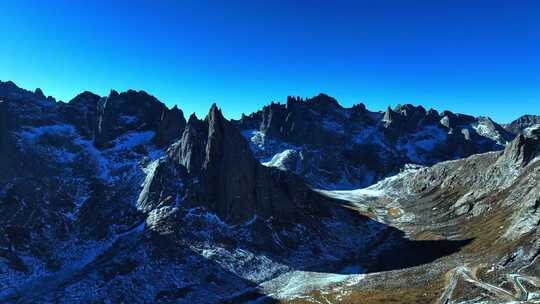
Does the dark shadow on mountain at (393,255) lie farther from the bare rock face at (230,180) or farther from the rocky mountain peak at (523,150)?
the rocky mountain peak at (523,150)

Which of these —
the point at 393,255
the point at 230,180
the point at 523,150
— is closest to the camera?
the point at 393,255

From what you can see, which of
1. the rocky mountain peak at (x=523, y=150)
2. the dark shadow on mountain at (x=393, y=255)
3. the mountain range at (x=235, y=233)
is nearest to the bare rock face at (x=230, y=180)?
the mountain range at (x=235, y=233)

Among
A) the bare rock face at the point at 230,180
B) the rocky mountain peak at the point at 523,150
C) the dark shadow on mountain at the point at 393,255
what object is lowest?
the dark shadow on mountain at the point at 393,255

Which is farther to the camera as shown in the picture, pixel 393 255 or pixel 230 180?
pixel 230 180

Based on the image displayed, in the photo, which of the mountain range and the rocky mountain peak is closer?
the mountain range

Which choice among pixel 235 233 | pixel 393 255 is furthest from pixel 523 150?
pixel 235 233

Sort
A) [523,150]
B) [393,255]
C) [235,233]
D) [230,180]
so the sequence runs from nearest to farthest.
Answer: [393,255] → [235,233] → [230,180] → [523,150]

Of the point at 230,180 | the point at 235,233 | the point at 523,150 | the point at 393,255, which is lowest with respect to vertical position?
the point at 393,255

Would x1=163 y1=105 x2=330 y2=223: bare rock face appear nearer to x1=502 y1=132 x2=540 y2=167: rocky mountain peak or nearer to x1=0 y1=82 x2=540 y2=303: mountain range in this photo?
x1=0 y1=82 x2=540 y2=303: mountain range

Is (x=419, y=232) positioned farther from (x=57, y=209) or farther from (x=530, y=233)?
(x=57, y=209)

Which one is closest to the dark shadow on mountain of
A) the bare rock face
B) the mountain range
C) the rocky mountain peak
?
the mountain range

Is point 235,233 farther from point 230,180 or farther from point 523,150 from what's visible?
point 523,150
